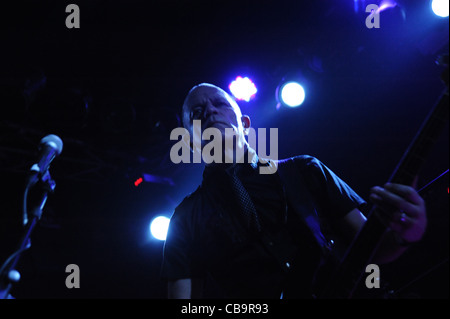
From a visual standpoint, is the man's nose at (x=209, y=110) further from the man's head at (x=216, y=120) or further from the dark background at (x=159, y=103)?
the dark background at (x=159, y=103)

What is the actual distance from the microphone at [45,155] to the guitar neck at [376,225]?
64.8 inches

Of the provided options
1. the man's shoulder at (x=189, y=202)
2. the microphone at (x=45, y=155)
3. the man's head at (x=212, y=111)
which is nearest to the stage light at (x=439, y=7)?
the man's head at (x=212, y=111)

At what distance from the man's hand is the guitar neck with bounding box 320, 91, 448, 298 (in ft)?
0.27

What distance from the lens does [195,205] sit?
220cm

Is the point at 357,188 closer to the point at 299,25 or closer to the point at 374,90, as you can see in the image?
the point at 374,90

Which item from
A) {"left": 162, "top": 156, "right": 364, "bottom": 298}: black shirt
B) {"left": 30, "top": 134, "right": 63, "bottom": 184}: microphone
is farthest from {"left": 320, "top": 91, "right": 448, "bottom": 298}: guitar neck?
{"left": 30, "top": 134, "right": 63, "bottom": 184}: microphone

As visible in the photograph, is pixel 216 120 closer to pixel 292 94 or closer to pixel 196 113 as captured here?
pixel 196 113

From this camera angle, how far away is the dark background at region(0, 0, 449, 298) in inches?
155

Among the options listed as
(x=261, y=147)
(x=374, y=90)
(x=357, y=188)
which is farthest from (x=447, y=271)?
(x=261, y=147)

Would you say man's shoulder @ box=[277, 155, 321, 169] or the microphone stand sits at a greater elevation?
man's shoulder @ box=[277, 155, 321, 169]

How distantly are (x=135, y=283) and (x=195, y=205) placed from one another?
4.71 m

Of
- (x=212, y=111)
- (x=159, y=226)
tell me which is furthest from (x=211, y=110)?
(x=159, y=226)

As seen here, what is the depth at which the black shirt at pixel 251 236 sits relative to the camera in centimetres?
174
